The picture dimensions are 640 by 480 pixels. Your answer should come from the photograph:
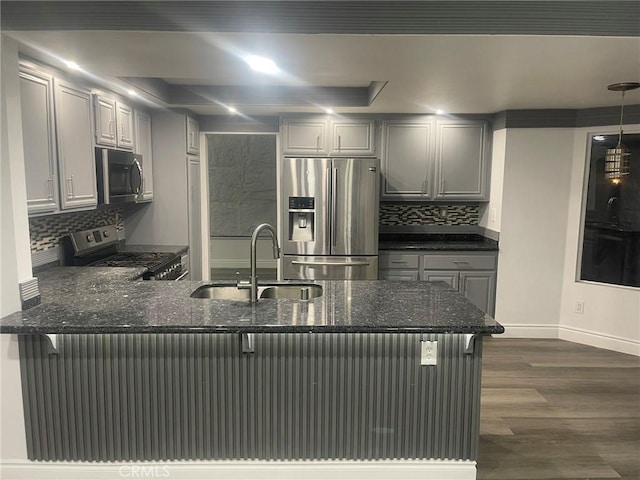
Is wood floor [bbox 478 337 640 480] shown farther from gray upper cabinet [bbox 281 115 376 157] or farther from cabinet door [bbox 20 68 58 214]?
cabinet door [bbox 20 68 58 214]

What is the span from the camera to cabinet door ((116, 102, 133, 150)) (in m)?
3.71

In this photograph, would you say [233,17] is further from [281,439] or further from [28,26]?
[281,439]

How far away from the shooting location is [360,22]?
2.09 meters

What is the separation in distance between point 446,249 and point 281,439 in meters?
2.82

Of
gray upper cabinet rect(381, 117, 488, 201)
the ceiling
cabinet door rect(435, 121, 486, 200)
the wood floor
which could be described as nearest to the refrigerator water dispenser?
gray upper cabinet rect(381, 117, 488, 201)

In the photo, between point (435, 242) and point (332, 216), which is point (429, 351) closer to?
point (332, 216)

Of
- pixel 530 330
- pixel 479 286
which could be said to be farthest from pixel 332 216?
pixel 530 330

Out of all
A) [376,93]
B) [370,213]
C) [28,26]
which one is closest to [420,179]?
[370,213]

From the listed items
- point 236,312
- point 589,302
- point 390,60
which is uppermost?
point 390,60

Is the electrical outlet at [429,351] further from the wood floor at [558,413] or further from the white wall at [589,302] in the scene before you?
the white wall at [589,302]

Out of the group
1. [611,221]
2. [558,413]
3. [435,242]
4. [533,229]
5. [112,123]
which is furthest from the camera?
[435,242]

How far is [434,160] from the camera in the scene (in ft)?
15.8

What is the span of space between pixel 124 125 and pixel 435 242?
10.4 feet

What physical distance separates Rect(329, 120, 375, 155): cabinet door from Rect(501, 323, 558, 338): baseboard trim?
2241 mm
